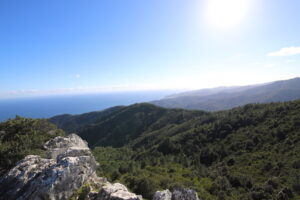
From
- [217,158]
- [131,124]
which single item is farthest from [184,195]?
[131,124]

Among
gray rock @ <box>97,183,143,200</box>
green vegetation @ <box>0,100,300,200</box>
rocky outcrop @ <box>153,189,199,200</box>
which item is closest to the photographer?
gray rock @ <box>97,183,143,200</box>

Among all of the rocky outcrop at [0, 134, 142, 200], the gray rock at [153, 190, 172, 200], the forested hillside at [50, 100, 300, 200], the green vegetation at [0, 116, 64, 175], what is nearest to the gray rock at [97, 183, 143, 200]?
the rocky outcrop at [0, 134, 142, 200]

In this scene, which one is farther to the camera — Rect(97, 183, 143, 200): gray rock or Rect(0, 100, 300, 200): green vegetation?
Rect(0, 100, 300, 200): green vegetation

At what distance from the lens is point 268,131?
50906 mm

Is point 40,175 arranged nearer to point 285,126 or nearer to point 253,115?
point 285,126

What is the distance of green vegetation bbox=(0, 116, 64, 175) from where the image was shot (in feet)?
54.2

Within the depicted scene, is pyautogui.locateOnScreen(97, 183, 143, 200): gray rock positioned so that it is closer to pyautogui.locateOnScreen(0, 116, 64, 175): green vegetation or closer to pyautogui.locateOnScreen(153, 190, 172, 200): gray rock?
pyautogui.locateOnScreen(153, 190, 172, 200): gray rock

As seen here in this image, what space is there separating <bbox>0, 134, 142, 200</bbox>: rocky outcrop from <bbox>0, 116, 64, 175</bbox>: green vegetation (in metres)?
3.24

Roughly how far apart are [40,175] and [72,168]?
2152 mm

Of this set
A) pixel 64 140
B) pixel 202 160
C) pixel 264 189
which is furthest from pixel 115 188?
pixel 202 160

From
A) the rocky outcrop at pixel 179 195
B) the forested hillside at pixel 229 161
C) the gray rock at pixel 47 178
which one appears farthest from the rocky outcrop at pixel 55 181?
the forested hillside at pixel 229 161

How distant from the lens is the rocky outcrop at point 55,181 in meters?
10.7

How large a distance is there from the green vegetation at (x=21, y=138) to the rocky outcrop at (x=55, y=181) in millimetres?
3237

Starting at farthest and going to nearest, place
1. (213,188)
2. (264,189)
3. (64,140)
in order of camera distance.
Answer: (213,188)
(264,189)
(64,140)
